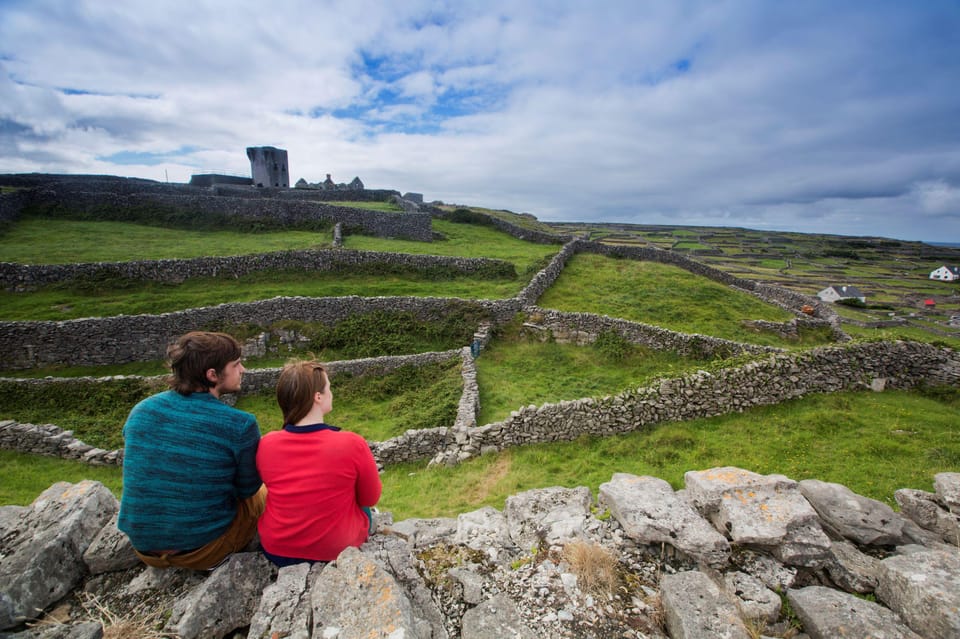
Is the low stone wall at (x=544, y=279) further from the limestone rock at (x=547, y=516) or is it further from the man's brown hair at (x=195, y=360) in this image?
the man's brown hair at (x=195, y=360)

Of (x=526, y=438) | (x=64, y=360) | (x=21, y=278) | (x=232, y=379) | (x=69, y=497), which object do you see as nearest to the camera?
(x=232, y=379)

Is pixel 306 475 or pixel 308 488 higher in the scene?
pixel 306 475

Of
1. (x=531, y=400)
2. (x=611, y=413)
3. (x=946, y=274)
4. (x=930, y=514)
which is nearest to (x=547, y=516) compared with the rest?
(x=930, y=514)

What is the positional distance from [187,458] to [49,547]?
151cm

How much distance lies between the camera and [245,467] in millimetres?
3744

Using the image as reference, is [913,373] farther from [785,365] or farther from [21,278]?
[21,278]

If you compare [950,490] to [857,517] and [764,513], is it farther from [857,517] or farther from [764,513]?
[764,513]

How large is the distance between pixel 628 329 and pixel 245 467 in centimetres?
1769

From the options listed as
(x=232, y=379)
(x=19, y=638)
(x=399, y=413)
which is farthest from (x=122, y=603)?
(x=399, y=413)

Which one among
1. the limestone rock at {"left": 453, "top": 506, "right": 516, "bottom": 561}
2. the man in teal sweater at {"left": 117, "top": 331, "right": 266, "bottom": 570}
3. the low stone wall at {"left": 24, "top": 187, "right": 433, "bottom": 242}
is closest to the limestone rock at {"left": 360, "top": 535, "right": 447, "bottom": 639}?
the limestone rock at {"left": 453, "top": 506, "right": 516, "bottom": 561}

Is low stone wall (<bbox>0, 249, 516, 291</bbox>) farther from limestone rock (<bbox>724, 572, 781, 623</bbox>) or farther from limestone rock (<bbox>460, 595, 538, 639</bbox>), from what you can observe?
limestone rock (<bbox>460, 595, 538, 639</bbox>)

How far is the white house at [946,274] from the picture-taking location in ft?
337

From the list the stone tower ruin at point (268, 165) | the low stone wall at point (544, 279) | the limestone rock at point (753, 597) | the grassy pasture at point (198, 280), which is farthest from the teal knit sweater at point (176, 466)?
the stone tower ruin at point (268, 165)

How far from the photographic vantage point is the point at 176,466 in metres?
3.47
